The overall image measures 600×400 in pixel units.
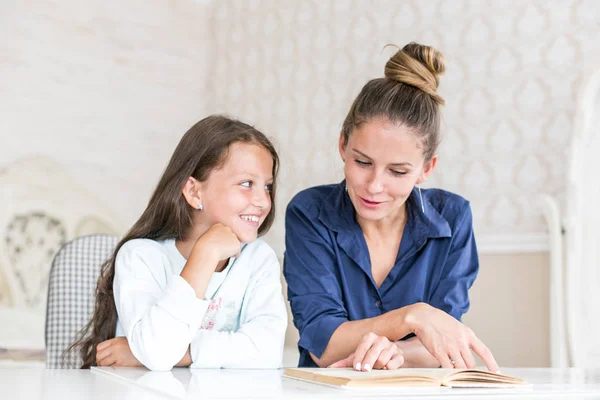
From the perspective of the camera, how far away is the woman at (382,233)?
1.58m

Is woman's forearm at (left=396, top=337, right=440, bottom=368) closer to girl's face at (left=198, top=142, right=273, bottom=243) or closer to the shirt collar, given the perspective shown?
the shirt collar

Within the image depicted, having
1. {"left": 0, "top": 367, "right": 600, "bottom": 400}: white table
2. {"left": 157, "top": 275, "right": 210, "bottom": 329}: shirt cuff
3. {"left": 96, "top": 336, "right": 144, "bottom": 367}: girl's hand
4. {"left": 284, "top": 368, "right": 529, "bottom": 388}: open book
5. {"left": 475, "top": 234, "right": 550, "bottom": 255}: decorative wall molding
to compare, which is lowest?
{"left": 96, "top": 336, "right": 144, "bottom": 367}: girl's hand

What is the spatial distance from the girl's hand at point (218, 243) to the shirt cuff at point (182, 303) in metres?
0.10

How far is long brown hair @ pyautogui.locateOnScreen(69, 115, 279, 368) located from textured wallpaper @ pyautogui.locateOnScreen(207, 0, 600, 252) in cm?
103

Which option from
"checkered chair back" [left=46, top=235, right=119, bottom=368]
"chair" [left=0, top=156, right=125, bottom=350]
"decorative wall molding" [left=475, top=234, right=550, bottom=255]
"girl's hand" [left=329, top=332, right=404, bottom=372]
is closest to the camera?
"girl's hand" [left=329, top=332, right=404, bottom=372]

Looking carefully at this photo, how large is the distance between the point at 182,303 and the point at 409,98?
702mm

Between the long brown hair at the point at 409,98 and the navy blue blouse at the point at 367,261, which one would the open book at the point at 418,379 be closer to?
the navy blue blouse at the point at 367,261

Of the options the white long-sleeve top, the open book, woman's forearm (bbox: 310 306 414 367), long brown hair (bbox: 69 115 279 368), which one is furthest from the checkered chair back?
the open book

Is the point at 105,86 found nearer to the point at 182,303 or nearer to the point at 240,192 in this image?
the point at 240,192

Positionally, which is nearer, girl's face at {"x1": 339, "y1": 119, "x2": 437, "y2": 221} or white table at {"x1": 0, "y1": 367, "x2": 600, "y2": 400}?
white table at {"x1": 0, "y1": 367, "x2": 600, "y2": 400}

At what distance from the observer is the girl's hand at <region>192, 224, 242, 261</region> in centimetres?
147

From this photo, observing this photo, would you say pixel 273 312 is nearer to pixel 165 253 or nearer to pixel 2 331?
pixel 165 253

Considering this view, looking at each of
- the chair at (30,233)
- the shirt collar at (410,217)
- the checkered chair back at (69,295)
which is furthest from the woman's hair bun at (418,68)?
the chair at (30,233)

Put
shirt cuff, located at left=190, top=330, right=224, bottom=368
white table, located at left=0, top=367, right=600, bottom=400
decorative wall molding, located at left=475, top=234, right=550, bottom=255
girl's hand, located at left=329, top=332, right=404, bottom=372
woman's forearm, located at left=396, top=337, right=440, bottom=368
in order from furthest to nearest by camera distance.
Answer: decorative wall molding, located at left=475, top=234, right=550, bottom=255 → woman's forearm, located at left=396, top=337, right=440, bottom=368 → shirt cuff, located at left=190, top=330, right=224, bottom=368 → girl's hand, located at left=329, top=332, right=404, bottom=372 → white table, located at left=0, top=367, right=600, bottom=400
